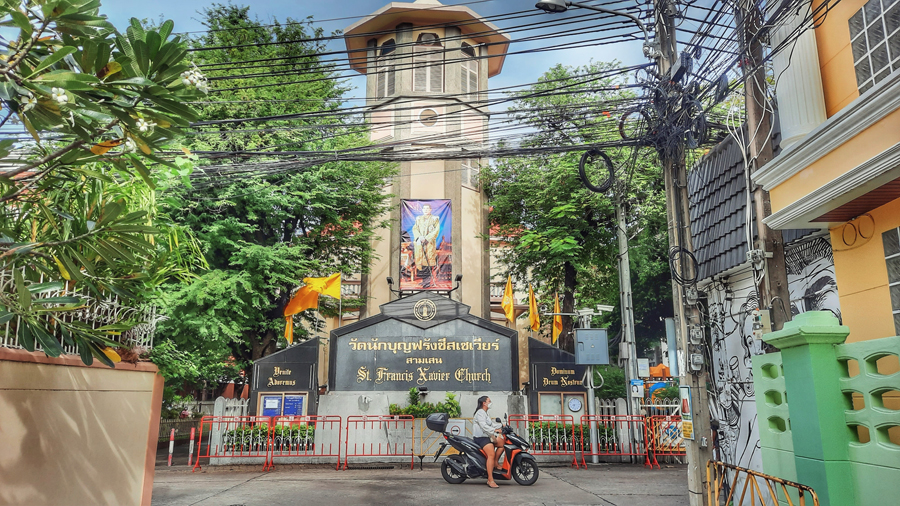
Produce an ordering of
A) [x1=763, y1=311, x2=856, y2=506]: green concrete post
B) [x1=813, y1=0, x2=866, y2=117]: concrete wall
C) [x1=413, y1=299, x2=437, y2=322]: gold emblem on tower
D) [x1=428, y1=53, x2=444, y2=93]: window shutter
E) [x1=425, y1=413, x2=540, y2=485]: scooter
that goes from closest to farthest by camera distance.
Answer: [x1=763, y1=311, x2=856, y2=506]: green concrete post < [x1=813, y1=0, x2=866, y2=117]: concrete wall < [x1=425, y1=413, x2=540, y2=485]: scooter < [x1=413, y1=299, x2=437, y2=322]: gold emblem on tower < [x1=428, y1=53, x2=444, y2=93]: window shutter

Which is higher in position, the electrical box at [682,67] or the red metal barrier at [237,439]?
the electrical box at [682,67]

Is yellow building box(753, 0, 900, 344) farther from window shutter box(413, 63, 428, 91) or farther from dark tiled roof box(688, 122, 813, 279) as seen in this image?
window shutter box(413, 63, 428, 91)

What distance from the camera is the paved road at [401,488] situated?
31.3ft

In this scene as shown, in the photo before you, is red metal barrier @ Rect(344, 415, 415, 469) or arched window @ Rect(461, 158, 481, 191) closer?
red metal barrier @ Rect(344, 415, 415, 469)

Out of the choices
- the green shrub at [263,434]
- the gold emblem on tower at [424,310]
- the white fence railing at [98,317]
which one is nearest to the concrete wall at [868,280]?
the white fence railing at [98,317]

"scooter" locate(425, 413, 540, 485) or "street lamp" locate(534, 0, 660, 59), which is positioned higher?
"street lamp" locate(534, 0, 660, 59)

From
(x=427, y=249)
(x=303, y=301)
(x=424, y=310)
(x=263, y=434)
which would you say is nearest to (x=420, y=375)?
(x=424, y=310)

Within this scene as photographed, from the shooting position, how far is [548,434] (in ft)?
50.3

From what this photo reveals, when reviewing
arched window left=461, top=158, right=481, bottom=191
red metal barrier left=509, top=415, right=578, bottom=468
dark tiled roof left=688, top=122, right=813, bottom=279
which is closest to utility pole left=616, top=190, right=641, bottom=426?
red metal barrier left=509, top=415, right=578, bottom=468

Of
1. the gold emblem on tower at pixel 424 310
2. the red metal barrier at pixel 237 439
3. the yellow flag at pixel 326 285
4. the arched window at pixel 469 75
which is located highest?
the arched window at pixel 469 75

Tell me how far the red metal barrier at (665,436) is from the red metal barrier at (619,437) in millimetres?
241

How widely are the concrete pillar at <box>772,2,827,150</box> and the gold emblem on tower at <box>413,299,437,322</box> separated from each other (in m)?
11.9

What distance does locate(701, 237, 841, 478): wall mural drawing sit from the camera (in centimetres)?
736

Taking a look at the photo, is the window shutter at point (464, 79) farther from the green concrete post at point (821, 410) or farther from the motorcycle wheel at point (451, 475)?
the green concrete post at point (821, 410)
